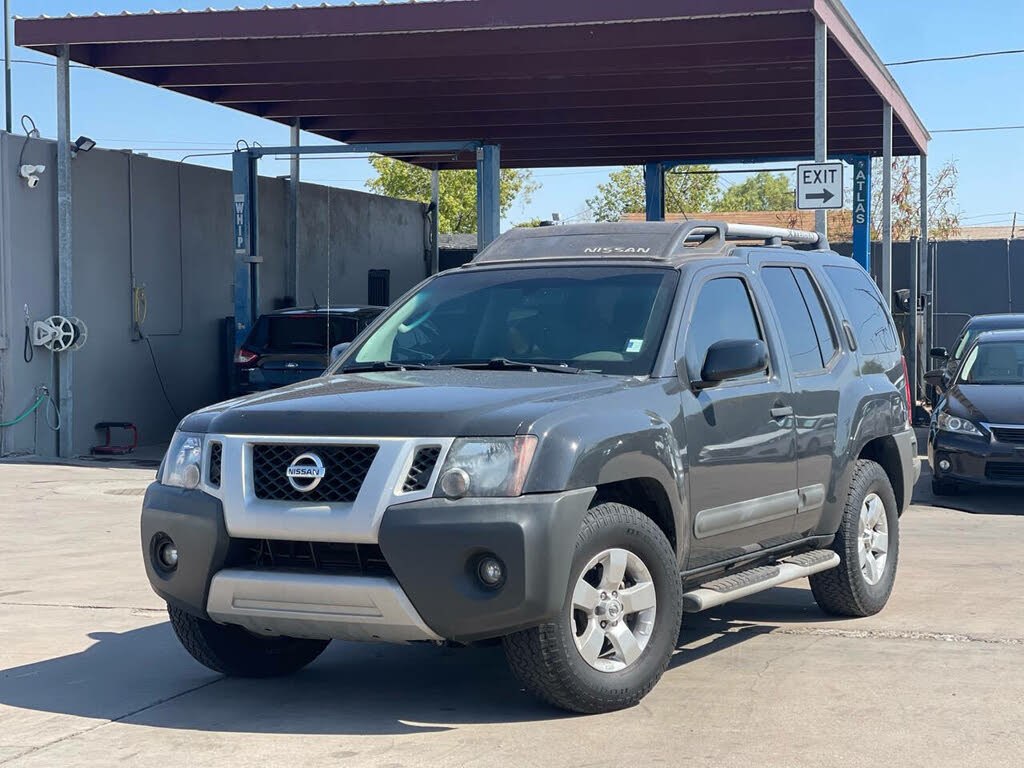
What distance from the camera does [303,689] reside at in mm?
6477

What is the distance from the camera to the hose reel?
55.5 feet

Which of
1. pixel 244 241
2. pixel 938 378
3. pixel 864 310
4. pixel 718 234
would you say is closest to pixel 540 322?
pixel 718 234

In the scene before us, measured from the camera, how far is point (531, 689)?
570 centimetres

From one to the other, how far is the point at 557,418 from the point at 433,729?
4.30 ft

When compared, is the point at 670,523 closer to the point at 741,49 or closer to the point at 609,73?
the point at 741,49

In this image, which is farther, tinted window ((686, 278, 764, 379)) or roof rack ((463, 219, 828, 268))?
roof rack ((463, 219, 828, 268))

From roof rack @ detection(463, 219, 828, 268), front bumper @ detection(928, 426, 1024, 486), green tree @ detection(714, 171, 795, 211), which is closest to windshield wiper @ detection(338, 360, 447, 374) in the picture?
roof rack @ detection(463, 219, 828, 268)

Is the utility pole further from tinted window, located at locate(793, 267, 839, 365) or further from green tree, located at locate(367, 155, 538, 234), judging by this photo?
tinted window, located at locate(793, 267, 839, 365)

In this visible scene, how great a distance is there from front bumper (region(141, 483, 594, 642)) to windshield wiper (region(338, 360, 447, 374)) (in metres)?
1.40

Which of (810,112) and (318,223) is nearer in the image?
(810,112)

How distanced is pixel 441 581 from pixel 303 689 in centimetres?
144

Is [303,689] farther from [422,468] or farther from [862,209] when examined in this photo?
[862,209]

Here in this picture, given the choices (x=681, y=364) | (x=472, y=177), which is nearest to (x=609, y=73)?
(x=681, y=364)

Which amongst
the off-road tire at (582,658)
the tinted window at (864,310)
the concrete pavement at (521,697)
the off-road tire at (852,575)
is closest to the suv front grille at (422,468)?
the off-road tire at (582,658)
